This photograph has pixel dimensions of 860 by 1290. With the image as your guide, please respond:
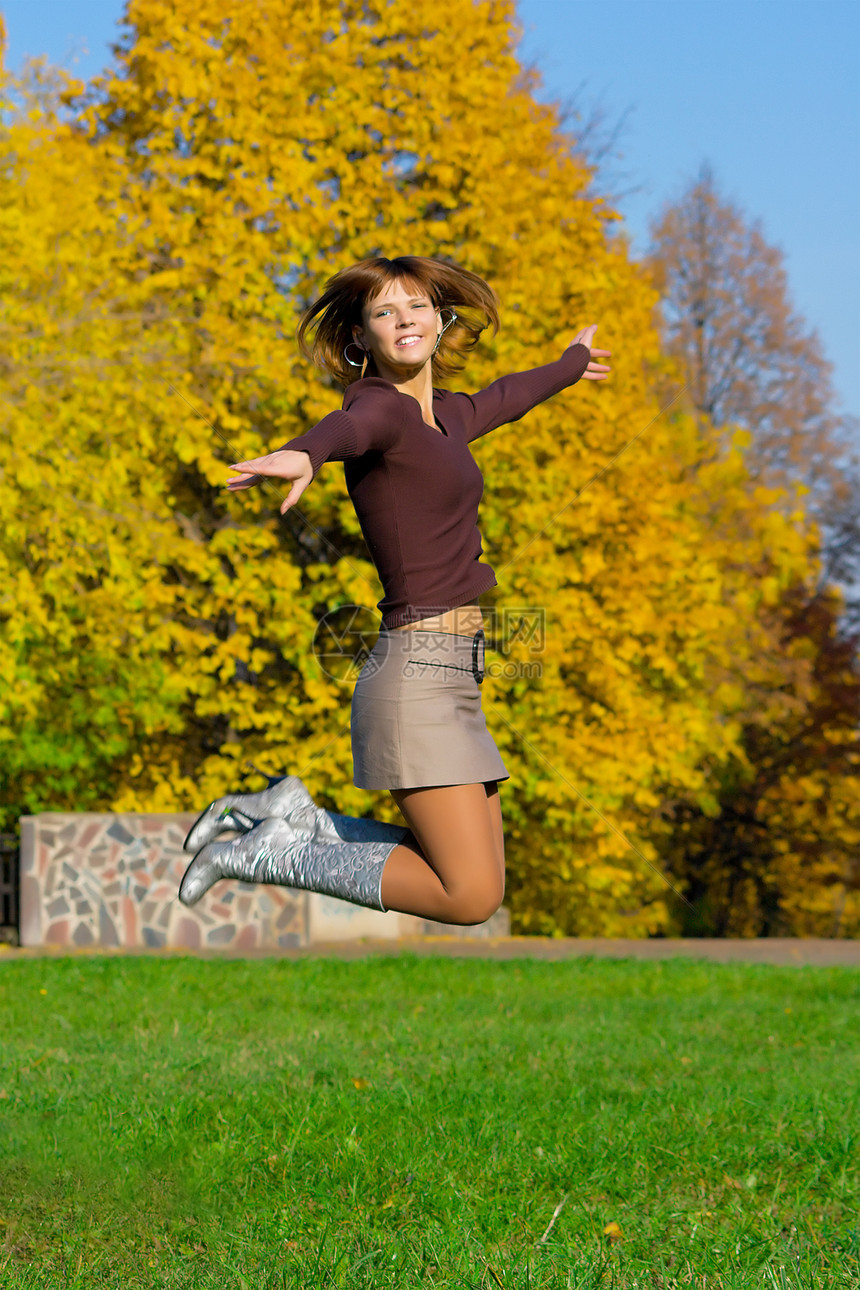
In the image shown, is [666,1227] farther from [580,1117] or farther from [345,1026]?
[345,1026]

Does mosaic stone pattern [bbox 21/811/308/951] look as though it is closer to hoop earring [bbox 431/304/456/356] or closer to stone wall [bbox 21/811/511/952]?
stone wall [bbox 21/811/511/952]

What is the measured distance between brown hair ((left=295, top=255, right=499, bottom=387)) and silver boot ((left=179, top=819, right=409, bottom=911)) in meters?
1.27

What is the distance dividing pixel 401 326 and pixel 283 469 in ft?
3.21

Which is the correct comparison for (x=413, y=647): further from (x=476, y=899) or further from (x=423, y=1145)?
(x=423, y=1145)

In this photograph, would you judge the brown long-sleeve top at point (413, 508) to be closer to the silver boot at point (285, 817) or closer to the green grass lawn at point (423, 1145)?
the silver boot at point (285, 817)

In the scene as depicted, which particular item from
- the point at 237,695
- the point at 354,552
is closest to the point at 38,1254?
the point at 237,695

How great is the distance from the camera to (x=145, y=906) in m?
10.8

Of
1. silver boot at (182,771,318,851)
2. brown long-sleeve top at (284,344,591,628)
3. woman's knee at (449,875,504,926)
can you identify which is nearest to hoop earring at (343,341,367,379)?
brown long-sleeve top at (284,344,591,628)

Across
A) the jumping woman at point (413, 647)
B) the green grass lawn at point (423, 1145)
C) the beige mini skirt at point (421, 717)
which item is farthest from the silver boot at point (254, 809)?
the green grass lawn at point (423, 1145)

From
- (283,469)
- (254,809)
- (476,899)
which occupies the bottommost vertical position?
(476,899)

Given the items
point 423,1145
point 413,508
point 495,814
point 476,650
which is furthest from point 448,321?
point 423,1145

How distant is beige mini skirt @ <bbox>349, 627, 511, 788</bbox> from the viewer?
128 inches

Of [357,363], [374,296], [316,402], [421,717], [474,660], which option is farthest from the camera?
[316,402]

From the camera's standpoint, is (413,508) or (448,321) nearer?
(413,508)
